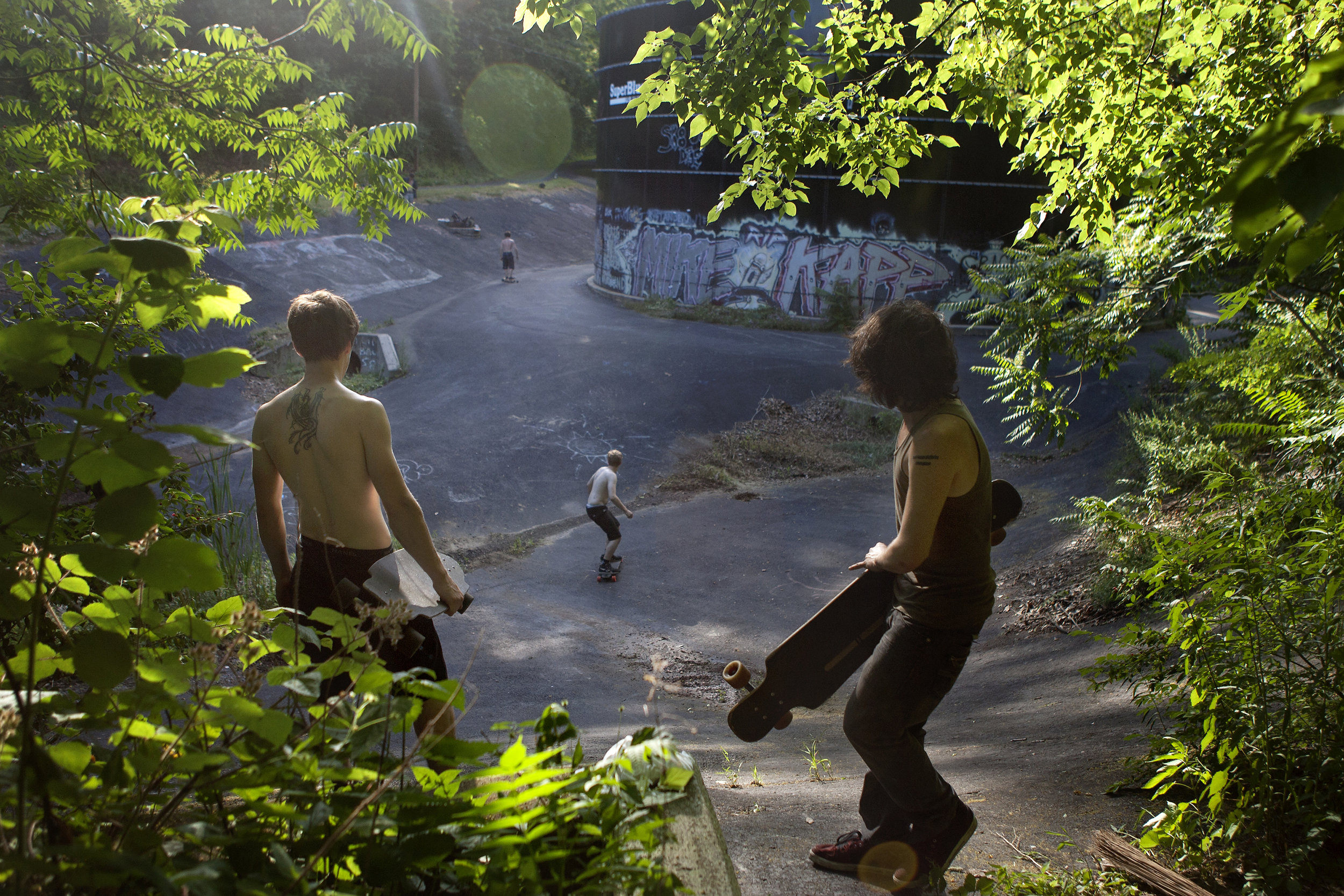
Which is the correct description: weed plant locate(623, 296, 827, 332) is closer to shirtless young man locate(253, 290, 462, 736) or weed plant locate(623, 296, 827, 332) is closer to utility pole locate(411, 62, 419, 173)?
utility pole locate(411, 62, 419, 173)

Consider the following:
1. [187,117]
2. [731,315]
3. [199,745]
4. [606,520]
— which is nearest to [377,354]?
[731,315]

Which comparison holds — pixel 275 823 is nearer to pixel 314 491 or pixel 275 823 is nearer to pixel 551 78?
pixel 314 491

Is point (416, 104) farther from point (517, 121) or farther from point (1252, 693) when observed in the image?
point (1252, 693)

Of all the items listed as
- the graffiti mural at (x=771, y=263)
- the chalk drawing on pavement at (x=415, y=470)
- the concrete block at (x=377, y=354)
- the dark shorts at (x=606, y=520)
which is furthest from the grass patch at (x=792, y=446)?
the concrete block at (x=377, y=354)

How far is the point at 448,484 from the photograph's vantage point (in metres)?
11.6

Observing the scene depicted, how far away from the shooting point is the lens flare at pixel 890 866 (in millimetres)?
2621

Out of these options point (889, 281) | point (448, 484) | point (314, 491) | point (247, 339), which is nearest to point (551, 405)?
point (448, 484)

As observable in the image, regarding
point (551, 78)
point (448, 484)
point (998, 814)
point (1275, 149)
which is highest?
point (551, 78)

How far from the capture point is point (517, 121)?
56.6 metres

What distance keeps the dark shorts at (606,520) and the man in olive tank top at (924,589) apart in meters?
6.31

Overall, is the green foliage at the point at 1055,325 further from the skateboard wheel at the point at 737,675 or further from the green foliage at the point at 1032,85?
the skateboard wheel at the point at 737,675

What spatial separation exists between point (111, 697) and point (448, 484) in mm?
10520

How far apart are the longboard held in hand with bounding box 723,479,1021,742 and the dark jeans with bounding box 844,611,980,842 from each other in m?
0.20

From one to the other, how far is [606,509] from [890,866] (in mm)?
6502
